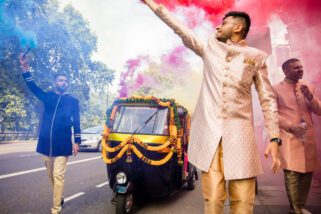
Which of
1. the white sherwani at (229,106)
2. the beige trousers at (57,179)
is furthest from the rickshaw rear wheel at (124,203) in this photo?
the white sherwani at (229,106)

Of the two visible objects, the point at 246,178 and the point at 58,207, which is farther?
the point at 58,207

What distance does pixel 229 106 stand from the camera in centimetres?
243

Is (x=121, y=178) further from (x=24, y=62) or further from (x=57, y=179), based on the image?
(x=24, y=62)

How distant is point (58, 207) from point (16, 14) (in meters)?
19.3

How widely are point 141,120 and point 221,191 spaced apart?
351 cm

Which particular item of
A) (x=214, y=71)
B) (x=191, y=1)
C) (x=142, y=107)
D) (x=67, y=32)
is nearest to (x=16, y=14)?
(x=67, y=32)

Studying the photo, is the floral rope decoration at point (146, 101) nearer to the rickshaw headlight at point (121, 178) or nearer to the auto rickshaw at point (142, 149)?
the auto rickshaw at point (142, 149)

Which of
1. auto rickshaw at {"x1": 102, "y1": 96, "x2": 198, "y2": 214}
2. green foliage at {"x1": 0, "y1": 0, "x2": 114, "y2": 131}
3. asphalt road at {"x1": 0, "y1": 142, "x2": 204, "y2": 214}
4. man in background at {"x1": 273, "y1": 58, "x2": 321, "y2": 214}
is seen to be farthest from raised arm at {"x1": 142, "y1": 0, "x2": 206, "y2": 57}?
green foliage at {"x1": 0, "y1": 0, "x2": 114, "y2": 131}

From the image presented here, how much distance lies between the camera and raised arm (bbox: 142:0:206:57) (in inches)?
100

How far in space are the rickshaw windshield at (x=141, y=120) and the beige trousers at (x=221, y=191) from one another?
10.2ft

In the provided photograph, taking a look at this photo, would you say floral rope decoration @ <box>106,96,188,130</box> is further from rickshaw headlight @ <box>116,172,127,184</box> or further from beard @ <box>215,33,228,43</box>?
beard @ <box>215,33,228,43</box>

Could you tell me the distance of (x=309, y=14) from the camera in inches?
303

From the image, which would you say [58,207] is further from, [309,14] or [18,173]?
[309,14]

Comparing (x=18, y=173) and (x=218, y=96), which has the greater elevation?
(x=218, y=96)
